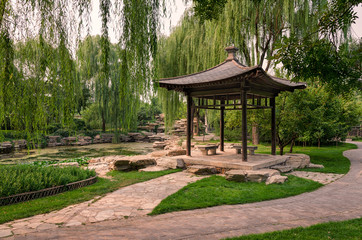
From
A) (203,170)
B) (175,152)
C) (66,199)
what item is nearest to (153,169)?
(175,152)

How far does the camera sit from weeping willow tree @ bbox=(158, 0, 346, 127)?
10391 mm

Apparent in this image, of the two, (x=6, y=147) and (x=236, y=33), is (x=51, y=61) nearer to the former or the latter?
(x=236, y=33)

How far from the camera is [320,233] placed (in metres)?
3.37

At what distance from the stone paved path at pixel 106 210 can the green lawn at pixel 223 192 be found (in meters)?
0.29

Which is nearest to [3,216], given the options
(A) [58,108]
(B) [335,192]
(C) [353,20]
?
(A) [58,108]

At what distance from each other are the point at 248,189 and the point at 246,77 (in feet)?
9.82

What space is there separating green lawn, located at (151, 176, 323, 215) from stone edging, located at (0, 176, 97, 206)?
7.78 ft

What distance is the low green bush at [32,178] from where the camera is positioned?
15.9ft

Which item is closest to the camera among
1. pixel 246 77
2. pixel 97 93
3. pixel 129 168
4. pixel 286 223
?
pixel 286 223

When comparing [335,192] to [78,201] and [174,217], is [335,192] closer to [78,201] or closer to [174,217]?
[174,217]

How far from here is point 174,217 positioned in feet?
13.3

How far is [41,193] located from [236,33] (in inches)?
345

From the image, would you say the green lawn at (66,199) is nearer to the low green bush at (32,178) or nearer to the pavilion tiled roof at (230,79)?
the low green bush at (32,178)

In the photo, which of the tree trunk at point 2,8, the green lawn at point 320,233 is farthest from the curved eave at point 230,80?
the tree trunk at point 2,8
